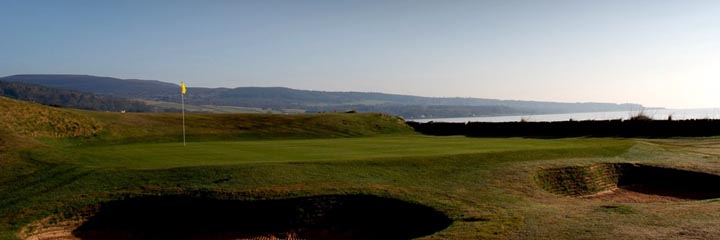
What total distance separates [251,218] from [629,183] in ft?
44.5

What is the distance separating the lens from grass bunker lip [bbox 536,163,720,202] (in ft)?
53.2

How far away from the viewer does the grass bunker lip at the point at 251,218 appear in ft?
40.0

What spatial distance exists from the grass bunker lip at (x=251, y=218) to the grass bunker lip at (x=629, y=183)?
250 inches

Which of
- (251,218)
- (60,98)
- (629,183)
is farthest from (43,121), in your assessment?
(60,98)

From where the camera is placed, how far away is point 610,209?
11.3 meters

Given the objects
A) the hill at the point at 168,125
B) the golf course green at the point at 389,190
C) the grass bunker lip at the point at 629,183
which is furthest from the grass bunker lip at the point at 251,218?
the hill at the point at 168,125

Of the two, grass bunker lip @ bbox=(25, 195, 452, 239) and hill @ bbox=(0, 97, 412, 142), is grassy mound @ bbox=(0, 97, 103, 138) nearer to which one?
hill @ bbox=(0, 97, 412, 142)

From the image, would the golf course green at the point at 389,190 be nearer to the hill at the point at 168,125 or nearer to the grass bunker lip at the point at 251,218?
the grass bunker lip at the point at 251,218

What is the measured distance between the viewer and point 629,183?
18.2 metres

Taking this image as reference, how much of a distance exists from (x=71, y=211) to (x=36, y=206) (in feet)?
2.81

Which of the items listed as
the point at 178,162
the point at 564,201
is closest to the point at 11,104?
the point at 178,162

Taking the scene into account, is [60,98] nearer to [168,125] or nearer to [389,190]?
[168,125]

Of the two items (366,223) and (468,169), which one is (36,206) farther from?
(468,169)

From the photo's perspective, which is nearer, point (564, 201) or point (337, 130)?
point (564, 201)
